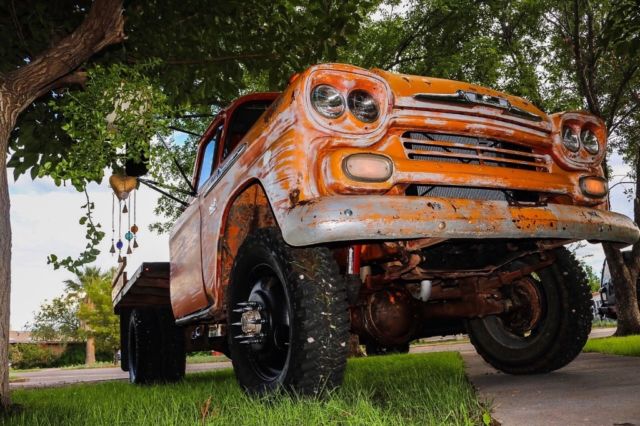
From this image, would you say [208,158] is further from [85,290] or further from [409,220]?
[85,290]

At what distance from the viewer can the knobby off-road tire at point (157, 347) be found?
5.46 metres

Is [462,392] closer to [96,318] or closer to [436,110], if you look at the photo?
[436,110]

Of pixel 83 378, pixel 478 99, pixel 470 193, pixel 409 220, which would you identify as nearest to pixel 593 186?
pixel 470 193

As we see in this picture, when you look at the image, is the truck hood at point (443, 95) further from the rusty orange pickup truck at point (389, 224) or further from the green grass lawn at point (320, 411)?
the green grass lawn at point (320, 411)

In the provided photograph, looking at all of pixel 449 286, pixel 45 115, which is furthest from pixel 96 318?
pixel 449 286

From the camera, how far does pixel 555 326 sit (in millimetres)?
3695

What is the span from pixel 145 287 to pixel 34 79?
191cm

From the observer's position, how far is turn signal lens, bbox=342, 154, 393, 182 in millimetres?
2557

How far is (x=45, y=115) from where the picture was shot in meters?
5.41

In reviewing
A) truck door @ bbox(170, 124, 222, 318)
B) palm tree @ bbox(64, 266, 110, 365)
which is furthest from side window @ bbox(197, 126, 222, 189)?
palm tree @ bbox(64, 266, 110, 365)

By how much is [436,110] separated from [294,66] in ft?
10.8

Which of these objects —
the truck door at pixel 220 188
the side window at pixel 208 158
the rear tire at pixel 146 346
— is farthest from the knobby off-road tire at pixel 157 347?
the truck door at pixel 220 188

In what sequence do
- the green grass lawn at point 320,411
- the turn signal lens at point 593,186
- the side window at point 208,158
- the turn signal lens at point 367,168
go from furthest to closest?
the side window at point 208,158
the turn signal lens at point 593,186
the turn signal lens at point 367,168
the green grass lawn at point 320,411

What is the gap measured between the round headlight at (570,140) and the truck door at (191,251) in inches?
88.7
